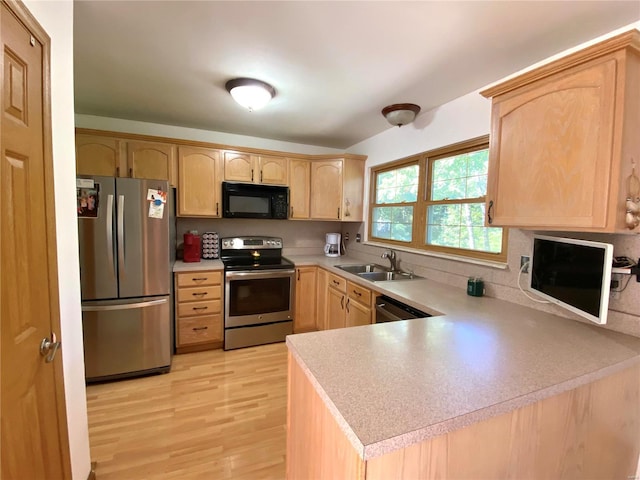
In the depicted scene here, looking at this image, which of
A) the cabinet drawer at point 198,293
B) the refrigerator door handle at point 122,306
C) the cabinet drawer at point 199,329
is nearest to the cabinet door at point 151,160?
the cabinet drawer at point 198,293

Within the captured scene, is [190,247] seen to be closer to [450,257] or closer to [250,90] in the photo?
[250,90]

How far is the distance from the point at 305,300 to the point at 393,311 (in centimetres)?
144

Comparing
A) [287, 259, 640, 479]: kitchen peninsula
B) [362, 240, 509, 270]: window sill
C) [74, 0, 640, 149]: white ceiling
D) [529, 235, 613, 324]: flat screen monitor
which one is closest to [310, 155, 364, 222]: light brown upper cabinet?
[362, 240, 509, 270]: window sill

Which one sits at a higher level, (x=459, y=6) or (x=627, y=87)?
(x=459, y=6)

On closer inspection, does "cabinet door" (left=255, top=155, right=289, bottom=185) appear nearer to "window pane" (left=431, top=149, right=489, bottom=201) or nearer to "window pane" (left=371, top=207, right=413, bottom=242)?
"window pane" (left=371, top=207, right=413, bottom=242)

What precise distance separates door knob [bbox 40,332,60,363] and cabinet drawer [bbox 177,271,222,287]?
1.67 meters

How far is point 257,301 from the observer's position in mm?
3033

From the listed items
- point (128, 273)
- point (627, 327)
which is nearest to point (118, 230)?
point (128, 273)

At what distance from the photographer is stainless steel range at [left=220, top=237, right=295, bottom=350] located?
2918mm

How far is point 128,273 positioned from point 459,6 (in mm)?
2753

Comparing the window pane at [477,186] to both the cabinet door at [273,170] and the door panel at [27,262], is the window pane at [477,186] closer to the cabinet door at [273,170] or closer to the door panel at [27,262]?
the cabinet door at [273,170]

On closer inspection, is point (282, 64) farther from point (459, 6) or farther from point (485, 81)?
point (485, 81)

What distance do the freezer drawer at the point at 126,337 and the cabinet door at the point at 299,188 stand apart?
1721mm

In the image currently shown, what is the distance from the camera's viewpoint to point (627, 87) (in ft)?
3.71
